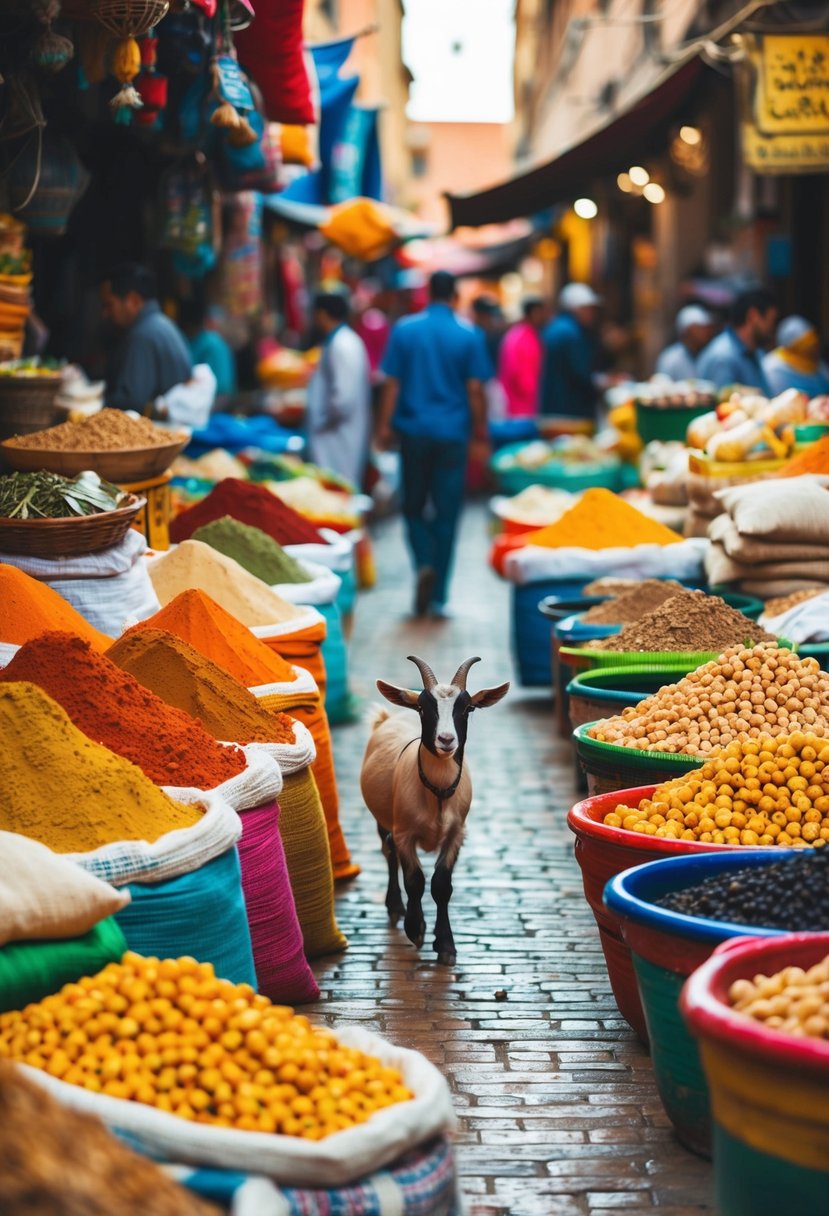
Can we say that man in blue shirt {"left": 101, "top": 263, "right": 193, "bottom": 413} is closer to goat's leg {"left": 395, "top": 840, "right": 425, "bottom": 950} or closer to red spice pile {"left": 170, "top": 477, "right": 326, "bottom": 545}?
red spice pile {"left": 170, "top": 477, "right": 326, "bottom": 545}

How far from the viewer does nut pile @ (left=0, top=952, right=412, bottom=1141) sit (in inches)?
114

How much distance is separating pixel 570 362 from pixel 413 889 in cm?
1355

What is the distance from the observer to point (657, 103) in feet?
37.3

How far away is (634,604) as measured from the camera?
6.96 metres

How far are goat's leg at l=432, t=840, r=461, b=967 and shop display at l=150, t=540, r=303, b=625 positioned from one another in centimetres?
129

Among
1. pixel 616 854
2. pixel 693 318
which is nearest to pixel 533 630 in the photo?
pixel 616 854

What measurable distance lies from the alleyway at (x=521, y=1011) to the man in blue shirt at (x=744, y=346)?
4521 millimetres

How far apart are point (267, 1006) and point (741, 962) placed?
93cm

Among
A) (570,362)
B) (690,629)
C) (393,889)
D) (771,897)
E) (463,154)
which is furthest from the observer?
(463,154)

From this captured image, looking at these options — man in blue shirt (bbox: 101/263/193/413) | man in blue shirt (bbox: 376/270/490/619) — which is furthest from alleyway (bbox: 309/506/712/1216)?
man in blue shirt (bbox: 376/270/490/619)

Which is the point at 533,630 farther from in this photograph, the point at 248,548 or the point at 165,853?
the point at 165,853

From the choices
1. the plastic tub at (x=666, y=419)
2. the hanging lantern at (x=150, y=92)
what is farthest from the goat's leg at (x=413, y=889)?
the plastic tub at (x=666, y=419)

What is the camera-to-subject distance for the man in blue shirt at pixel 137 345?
910 centimetres

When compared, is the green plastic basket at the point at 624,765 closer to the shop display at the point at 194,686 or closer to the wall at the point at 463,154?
the shop display at the point at 194,686
